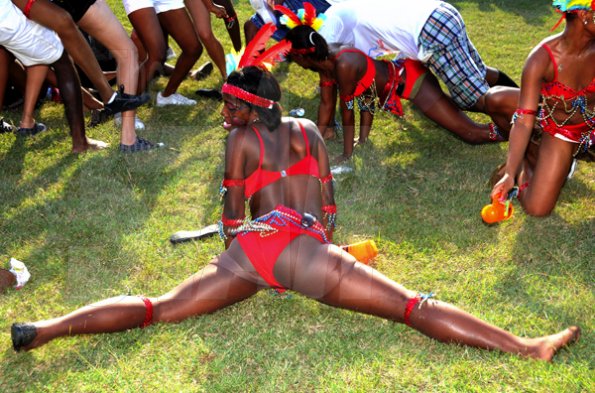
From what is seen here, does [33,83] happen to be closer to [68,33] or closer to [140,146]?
[68,33]

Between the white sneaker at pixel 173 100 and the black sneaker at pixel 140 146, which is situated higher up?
the white sneaker at pixel 173 100

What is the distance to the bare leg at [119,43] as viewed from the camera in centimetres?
560

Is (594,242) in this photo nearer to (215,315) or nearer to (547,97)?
(547,97)

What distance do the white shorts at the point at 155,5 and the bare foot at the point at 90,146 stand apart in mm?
1131

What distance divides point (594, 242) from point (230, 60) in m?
2.48

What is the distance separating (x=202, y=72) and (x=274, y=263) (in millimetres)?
4392

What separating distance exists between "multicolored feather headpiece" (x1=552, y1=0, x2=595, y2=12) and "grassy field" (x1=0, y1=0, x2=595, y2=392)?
1368 millimetres

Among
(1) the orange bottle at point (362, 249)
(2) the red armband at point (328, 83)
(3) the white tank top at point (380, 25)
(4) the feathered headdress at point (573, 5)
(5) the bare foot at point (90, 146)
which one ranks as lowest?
(5) the bare foot at point (90, 146)

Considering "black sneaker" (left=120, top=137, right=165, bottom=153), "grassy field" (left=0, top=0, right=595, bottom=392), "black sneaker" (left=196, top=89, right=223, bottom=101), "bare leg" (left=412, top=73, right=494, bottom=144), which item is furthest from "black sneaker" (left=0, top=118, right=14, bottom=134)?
"bare leg" (left=412, top=73, right=494, bottom=144)

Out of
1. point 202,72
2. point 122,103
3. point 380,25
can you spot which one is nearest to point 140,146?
point 122,103

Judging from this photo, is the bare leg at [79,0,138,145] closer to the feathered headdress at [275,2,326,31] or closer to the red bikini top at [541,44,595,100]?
the feathered headdress at [275,2,326,31]

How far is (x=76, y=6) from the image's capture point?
17.8 ft

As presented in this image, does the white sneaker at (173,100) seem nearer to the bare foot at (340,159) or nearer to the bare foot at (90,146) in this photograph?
the bare foot at (90,146)

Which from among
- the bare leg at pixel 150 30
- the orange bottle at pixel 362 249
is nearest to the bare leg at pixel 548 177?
the orange bottle at pixel 362 249
